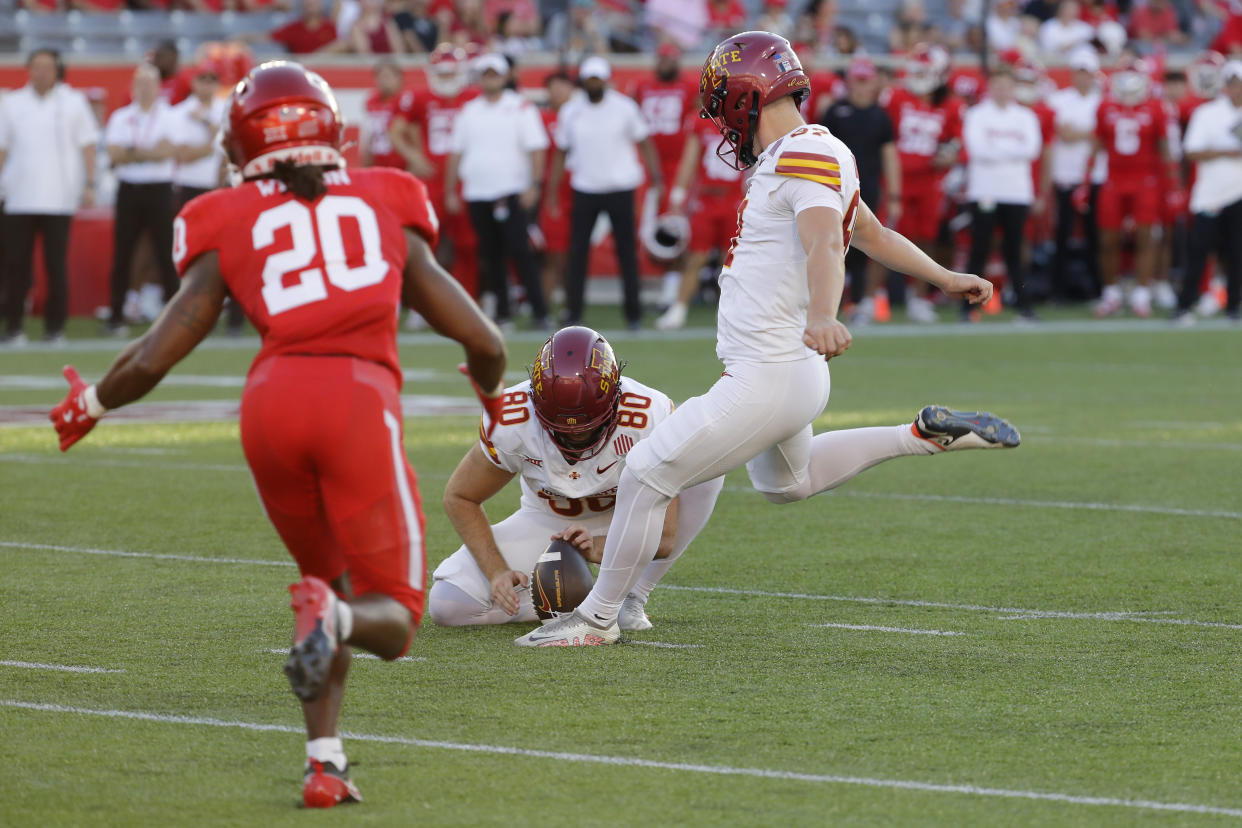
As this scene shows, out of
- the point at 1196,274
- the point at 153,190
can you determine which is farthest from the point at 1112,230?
the point at 153,190

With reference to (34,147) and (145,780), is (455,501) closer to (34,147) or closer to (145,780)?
(145,780)

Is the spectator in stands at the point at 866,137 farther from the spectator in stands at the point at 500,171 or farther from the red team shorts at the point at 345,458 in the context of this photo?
the red team shorts at the point at 345,458

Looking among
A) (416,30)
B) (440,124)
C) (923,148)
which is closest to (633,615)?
(440,124)

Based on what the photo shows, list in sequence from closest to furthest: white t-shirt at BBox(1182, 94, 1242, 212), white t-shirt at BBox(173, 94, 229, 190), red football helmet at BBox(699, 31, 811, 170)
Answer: red football helmet at BBox(699, 31, 811, 170) < white t-shirt at BBox(173, 94, 229, 190) < white t-shirt at BBox(1182, 94, 1242, 212)

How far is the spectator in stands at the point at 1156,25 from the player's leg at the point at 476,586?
19459mm

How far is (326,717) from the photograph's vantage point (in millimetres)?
3908

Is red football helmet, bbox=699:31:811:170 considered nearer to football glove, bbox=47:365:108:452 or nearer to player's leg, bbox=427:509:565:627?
player's leg, bbox=427:509:565:627

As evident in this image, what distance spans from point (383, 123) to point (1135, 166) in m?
7.08

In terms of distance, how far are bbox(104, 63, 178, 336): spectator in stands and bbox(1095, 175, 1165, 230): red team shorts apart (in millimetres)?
8813

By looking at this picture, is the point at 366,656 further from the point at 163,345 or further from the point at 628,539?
the point at 163,345

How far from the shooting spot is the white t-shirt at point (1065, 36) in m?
22.2

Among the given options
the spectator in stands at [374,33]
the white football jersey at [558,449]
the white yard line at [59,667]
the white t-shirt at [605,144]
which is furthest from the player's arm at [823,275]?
the spectator in stands at [374,33]

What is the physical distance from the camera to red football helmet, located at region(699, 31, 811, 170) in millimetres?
5406

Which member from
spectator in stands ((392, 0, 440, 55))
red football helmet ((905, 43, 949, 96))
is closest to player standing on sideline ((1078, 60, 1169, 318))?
red football helmet ((905, 43, 949, 96))
